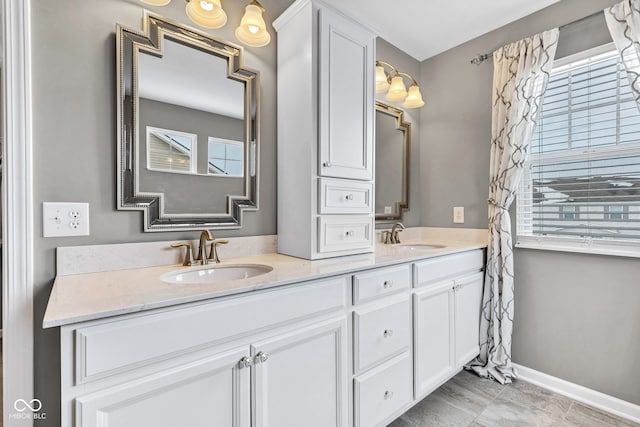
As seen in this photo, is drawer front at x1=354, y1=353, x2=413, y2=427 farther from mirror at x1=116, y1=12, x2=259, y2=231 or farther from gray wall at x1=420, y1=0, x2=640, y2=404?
gray wall at x1=420, y1=0, x2=640, y2=404

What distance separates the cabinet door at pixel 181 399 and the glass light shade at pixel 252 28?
133 centimetres

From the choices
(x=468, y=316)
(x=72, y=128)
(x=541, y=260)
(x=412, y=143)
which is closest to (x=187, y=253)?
(x=72, y=128)

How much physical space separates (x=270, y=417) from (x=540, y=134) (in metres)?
2.22

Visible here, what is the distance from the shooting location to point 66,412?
0.68m

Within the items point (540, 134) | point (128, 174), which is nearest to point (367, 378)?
point (128, 174)

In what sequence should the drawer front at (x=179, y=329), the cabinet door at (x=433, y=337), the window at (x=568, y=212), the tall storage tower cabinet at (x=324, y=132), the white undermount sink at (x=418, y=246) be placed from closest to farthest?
the drawer front at (x=179, y=329) → the tall storage tower cabinet at (x=324, y=132) → the cabinet door at (x=433, y=337) → the window at (x=568, y=212) → the white undermount sink at (x=418, y=246)

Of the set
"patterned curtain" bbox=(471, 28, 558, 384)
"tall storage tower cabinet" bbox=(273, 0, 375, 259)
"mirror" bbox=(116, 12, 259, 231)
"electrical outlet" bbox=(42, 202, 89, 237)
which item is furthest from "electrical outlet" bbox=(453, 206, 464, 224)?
"electrical outlet" bbox=(42, 202, 89, 237)

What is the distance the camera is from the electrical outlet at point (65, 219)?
1.07m

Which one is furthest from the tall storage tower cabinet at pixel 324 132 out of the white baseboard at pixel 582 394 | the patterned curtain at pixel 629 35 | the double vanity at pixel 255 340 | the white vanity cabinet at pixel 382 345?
the white baseboard at pixel 582 394

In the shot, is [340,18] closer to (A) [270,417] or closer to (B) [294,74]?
(B) [294,74]

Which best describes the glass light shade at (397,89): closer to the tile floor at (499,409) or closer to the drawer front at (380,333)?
the drawer front at (380,333)

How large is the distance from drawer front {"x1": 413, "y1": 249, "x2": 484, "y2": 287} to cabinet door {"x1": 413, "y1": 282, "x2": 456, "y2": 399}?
0.18ft

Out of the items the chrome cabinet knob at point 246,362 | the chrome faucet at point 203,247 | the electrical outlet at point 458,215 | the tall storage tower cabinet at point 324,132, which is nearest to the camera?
the chrome cabinet knob at point 246,362

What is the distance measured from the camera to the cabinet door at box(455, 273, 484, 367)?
1.83m
